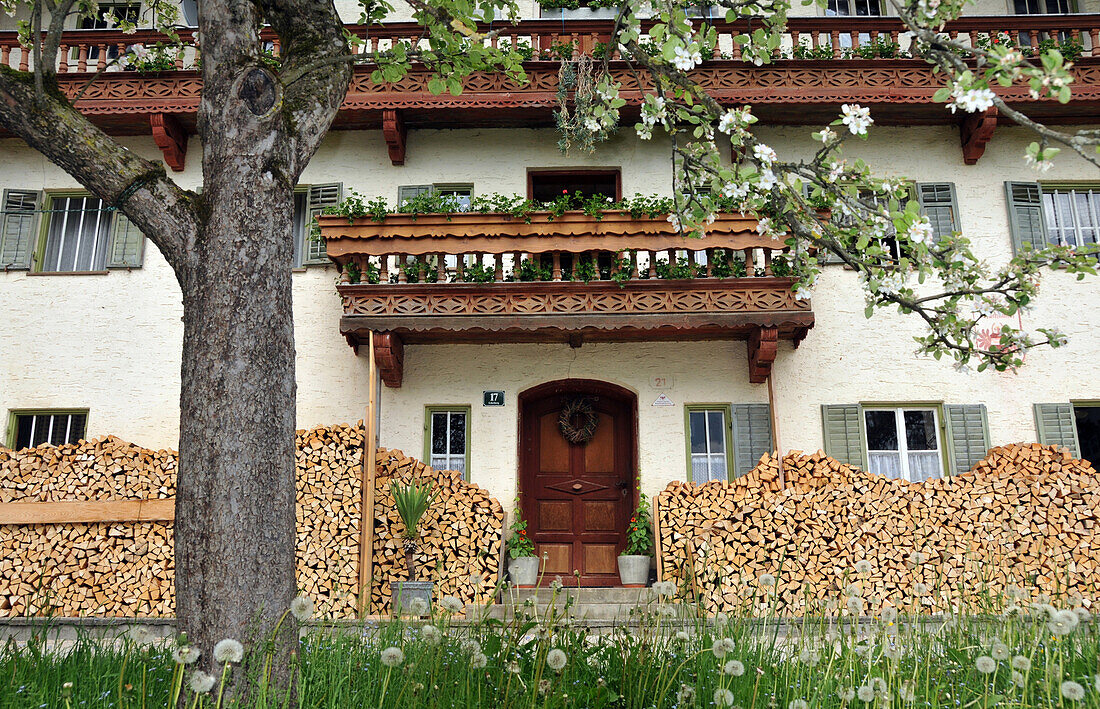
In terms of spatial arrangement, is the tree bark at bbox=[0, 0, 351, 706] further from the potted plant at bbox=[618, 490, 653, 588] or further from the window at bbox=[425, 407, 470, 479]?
the window at bbox=[425, 407, 470, 479]

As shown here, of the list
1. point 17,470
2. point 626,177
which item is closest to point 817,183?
point 626,177

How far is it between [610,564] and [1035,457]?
197 inches

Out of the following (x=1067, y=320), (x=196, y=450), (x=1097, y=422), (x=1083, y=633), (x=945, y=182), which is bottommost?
(x=1083, y=633)

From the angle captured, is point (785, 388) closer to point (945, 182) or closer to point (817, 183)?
point (945, 182)

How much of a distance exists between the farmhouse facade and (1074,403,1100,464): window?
30mm

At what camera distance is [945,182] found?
461 inches

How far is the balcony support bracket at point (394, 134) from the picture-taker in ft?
37.7

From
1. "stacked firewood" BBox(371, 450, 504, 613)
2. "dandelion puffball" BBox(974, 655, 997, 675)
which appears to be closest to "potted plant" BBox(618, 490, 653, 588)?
"stacked firewood" BBox(371, 450, 504, 613)

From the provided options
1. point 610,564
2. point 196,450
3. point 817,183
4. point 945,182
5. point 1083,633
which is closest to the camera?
point 196,450

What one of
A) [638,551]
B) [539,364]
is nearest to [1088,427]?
[638,551]

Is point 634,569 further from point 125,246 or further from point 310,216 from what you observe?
point 125,246

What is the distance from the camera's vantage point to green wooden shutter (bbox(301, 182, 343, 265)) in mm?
11570

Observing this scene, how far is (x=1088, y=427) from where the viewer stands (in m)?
11.0

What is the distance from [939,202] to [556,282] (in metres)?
5.36
